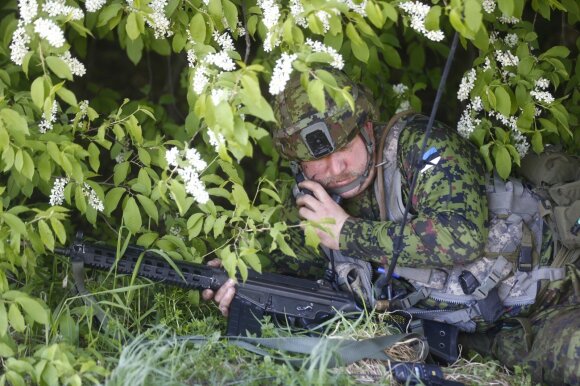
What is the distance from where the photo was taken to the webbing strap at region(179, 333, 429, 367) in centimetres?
381

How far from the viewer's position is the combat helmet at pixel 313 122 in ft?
13.5

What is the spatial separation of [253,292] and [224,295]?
135 mm

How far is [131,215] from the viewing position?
4.22 metres

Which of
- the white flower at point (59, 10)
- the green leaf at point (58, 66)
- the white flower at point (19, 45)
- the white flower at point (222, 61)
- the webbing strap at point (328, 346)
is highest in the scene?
the white flower at point (59, 10)

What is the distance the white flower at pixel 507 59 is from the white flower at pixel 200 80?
5.18 ft

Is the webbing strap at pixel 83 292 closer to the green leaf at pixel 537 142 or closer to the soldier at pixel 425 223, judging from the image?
the soldier at pixel 425 223

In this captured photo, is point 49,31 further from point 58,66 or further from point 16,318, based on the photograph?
point 16,318

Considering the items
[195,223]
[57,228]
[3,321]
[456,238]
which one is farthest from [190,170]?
[456,238]

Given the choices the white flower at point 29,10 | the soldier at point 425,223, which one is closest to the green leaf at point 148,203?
the soldier at point 425,223

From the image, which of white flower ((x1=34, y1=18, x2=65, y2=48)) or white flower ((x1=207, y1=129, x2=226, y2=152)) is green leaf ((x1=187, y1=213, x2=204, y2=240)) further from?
white flower ((x1=34, y1=18, x2=65, y2=48))

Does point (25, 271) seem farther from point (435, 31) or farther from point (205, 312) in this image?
point (435, 31)

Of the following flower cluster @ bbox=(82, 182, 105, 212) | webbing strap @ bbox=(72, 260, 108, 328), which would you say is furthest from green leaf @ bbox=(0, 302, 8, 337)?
flower cluster @ bbox=(82, 182, 105, 212)

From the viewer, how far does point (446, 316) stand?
14.6 ft

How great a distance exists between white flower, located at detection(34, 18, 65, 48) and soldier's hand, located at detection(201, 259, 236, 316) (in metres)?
1.31
